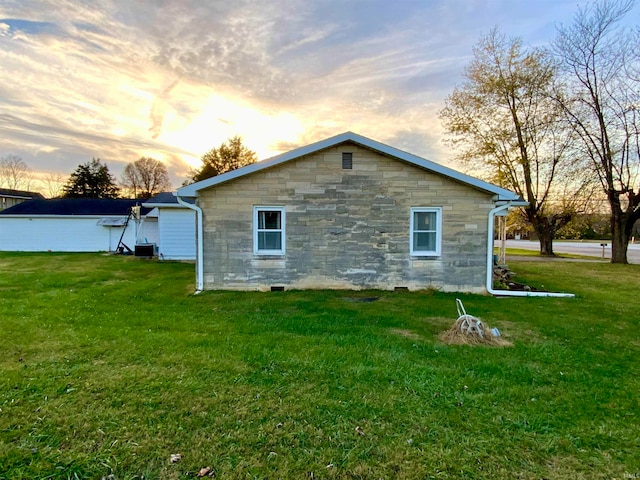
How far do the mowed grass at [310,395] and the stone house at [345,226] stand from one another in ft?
7.19

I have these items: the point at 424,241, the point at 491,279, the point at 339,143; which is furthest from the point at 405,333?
the point at 339,143

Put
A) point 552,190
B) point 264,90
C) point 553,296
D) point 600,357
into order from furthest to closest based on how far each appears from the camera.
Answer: point 552,190
point 264,90
point 553,296
point 600,357

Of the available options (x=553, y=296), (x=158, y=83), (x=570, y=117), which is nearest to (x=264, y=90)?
(x=158, y=83)

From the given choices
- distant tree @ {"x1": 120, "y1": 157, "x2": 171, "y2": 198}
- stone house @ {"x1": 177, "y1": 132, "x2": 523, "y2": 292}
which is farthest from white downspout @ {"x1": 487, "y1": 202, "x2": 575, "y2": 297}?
distant tree @ {"x1": 120, "y1": 157, "x2": 171, "y2": 198}

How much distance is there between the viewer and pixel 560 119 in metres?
18.0

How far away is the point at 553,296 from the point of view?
8.99 m

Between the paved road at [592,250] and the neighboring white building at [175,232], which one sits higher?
the neighboring white building at [175,232]

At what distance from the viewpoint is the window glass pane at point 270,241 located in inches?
355

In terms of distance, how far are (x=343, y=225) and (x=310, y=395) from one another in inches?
234

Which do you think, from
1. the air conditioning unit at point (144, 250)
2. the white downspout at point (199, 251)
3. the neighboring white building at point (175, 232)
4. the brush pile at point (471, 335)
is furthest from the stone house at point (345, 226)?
the air conditioning unit at point (144, 250)

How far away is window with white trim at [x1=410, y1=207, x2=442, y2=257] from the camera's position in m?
9.03

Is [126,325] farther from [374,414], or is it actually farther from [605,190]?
[605,190]

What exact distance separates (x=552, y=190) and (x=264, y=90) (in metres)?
17.6

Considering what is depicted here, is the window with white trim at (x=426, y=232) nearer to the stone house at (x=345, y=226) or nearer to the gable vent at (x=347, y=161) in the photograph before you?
the stone house at (x=345, y=226)
